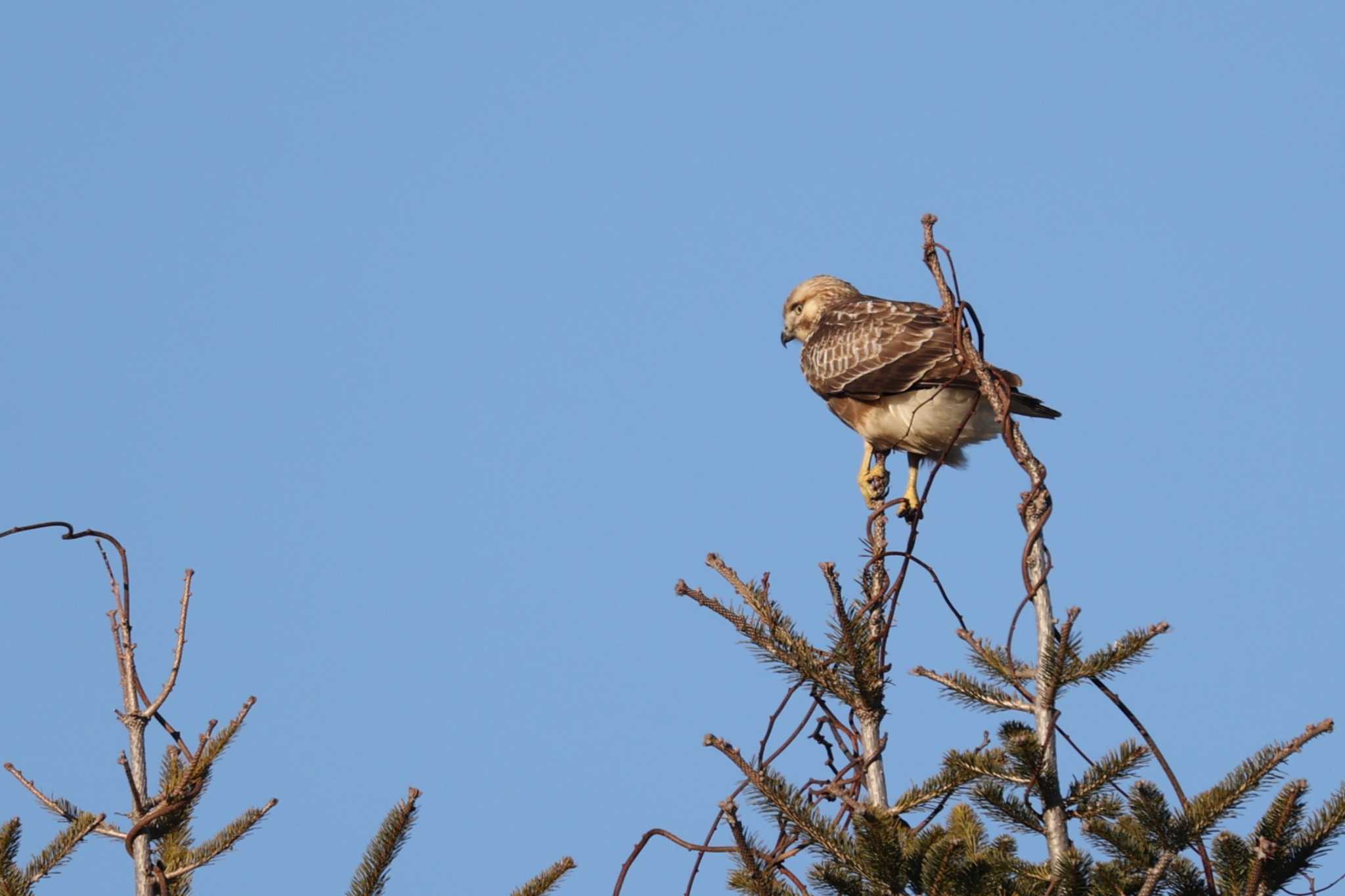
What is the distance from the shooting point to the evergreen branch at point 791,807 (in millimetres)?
3785

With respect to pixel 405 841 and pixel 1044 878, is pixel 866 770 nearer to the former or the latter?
pixel 1044 878

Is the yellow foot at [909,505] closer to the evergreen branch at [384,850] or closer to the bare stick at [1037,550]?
the bare stick at [1037,550]

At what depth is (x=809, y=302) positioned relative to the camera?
10.6m

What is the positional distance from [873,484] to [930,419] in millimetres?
586

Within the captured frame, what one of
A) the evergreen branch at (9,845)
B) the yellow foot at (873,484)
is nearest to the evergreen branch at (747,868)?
the evergreen branch at (9,845)

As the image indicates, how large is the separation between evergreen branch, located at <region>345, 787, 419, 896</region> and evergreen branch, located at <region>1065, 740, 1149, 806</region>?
1.74m

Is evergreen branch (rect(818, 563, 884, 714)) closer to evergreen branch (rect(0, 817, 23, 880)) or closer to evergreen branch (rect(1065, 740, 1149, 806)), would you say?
evergreen branch (rect(1065, 740, 1149, 806))

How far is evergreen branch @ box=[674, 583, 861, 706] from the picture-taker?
430 centimetres

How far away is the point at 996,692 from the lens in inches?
157

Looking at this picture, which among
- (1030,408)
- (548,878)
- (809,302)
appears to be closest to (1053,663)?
(548,878)

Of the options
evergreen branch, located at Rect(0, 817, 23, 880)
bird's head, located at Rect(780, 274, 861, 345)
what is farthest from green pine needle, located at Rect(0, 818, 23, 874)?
bird's head, located at Rect(780, 274, 861, 345)

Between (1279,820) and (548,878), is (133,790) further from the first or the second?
(1279,820)

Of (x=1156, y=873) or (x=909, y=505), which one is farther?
(x=909, y=505)

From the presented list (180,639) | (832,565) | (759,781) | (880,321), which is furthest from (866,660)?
(880,321)
